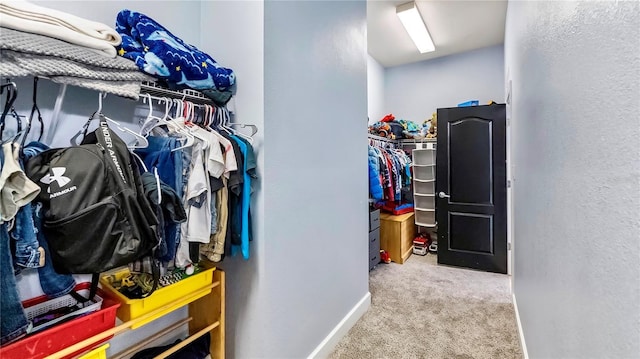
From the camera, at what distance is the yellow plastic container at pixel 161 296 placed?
3.63ft

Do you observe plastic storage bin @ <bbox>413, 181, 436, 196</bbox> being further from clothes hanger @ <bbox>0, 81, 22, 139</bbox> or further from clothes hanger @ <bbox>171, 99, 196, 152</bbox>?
clothes hanger @ <bbox>0, 81, 22, 139</bbox>

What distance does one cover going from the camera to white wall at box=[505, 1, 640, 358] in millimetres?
600

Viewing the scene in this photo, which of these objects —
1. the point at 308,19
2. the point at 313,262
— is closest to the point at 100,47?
the point at 308,19

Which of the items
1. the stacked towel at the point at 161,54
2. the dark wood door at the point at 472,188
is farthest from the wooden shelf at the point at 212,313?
the dark wood door at the point at 472,188

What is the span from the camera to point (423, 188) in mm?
4227

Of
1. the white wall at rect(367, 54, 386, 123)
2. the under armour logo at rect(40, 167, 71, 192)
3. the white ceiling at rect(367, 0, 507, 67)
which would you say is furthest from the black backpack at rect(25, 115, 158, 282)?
the white wall at rect(367, 54, 386, 123)

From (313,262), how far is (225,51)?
51.4 inches

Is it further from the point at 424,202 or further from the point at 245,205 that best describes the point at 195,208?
the point at 424,202

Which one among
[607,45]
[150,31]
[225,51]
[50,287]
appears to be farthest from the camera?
[225,51]

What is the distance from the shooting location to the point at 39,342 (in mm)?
860

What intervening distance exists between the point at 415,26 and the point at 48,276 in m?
4.03

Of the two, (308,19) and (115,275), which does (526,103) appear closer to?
(308,19)

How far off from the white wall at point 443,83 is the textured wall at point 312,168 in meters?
2.74

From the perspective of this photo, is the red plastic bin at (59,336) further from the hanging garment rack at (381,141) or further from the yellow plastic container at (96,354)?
the hanging garment rack at (381,141)
